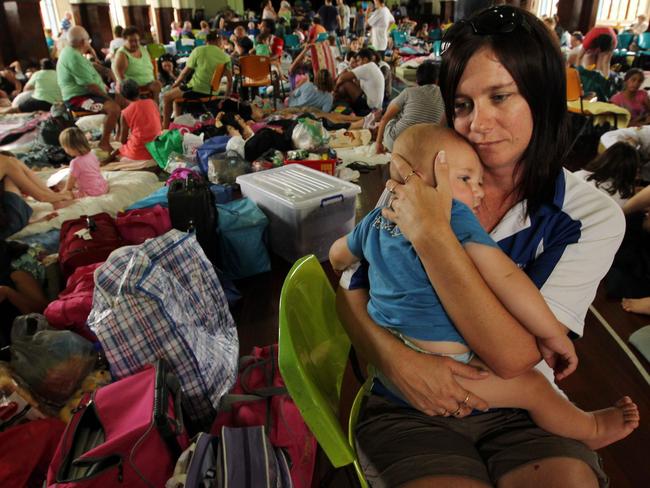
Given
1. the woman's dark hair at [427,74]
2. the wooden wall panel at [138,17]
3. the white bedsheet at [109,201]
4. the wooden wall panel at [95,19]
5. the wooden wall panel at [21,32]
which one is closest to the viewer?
the white bedsheet at [109,201]

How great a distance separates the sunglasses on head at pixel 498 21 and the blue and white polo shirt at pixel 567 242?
0.37 m

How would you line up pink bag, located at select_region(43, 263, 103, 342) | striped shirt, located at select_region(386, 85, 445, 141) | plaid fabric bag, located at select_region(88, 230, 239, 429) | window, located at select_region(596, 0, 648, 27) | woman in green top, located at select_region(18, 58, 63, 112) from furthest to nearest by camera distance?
window, located at select_region(596, 0, 648, 27) < woman in green top, located at select_region(18, 58, 63, 112) < striped shirt, located at select_region(386, 85, 445, 141) < pink bag, located at select_region(43, 263, 103, 342) < plaid fabric bag, located at select_region(88, 230, 239, 429)

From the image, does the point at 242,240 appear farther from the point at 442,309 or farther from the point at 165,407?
the point at 442,309

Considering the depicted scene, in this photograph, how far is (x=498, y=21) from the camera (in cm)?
105

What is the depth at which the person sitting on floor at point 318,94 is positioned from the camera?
6.72 meters

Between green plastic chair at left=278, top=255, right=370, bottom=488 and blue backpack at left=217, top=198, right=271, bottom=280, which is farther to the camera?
blue backpack at left=217, top=198, right=271, bottom=280

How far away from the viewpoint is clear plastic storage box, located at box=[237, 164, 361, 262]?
3000 millimetres

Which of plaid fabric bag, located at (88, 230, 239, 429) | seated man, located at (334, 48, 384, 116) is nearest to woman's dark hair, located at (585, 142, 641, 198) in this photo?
plaid fabric bag, located at (88, 230, 239, 429)

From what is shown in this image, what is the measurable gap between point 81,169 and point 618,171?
3863 mm

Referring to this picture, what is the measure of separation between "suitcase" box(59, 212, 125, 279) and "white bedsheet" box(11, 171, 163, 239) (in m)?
0.61

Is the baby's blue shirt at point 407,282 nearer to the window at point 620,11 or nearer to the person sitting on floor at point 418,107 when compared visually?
the person sitting on floor at point 418,107

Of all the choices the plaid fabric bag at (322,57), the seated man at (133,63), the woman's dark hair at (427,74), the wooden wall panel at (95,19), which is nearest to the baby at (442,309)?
the woman's dark hair at (427,74)

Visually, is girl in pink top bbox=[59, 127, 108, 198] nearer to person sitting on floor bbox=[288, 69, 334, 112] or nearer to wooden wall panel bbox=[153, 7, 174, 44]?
person sitting on floor bbox=[288, 69, 334, 112]

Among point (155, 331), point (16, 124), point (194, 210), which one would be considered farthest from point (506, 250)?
point (16, 124)
